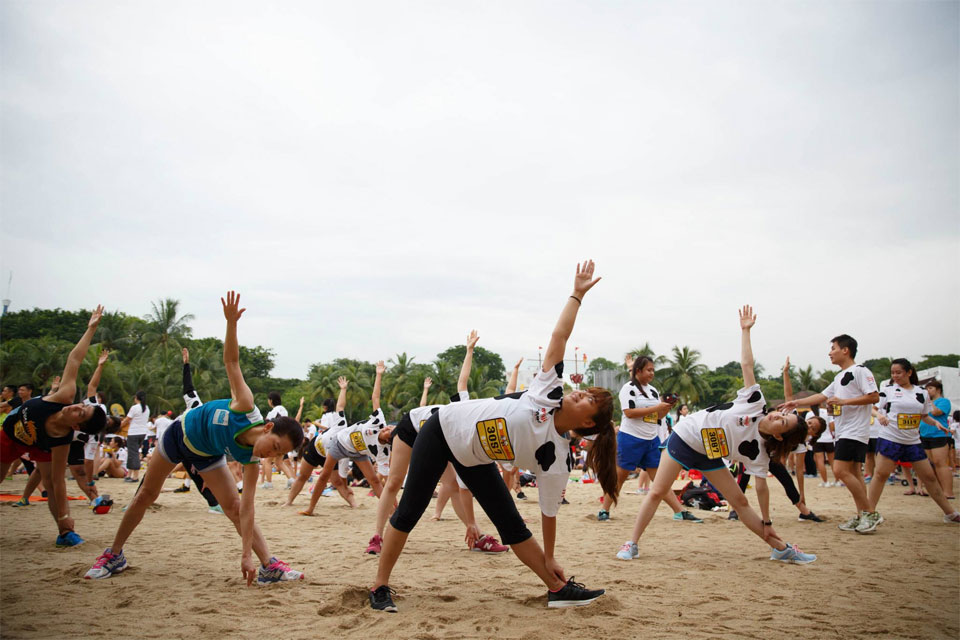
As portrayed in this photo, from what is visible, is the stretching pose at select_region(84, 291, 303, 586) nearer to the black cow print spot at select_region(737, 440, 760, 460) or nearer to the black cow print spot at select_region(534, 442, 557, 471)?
the black cow print spot at select_region(534, 442, 557, 471)

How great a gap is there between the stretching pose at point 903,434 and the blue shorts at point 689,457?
3.65 m

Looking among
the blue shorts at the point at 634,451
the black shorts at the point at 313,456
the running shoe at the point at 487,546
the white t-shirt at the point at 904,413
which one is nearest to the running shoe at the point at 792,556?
the running shoe at the point at 487,546

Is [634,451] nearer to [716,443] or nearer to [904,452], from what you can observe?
[716,443]

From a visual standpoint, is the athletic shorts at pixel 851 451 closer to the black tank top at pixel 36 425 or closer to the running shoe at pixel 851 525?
the running shoe at pixel 851 525

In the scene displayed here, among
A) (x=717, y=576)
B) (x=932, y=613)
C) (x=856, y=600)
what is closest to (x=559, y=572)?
(x=717, y=576)

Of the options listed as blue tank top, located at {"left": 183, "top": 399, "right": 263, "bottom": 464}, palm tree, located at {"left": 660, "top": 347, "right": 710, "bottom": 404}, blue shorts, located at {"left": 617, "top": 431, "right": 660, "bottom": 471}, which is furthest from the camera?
palm tree, located at {"left": 660, "top": 347, "right": 710, "bottom": 404}

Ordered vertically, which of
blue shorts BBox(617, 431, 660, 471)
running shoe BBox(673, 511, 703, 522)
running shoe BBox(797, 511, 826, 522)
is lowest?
running shoe BBox(673, 511, 703, 522)

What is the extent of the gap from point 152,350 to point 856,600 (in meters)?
59.1

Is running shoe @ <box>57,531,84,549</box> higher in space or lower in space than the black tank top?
lower

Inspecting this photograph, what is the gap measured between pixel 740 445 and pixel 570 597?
105 inches

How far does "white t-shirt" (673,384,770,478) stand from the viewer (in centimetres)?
586

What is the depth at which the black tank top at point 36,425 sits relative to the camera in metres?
6.04

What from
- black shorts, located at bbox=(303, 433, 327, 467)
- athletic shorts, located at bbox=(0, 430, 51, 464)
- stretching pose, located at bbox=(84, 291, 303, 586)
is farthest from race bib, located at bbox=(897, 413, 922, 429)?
athletic shorts, located at bbox=(0, 430, 51, 464)

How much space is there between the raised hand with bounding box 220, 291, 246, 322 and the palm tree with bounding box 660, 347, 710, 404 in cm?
6013
